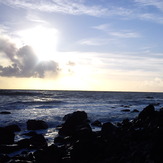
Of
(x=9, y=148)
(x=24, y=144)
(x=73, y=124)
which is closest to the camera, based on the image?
(x=9, y=148)

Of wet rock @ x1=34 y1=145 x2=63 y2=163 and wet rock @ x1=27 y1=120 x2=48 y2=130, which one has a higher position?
wet rock @ x1=34 y1=145 x2=63 y2=163

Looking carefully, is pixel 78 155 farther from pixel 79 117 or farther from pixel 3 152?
pixel 79 117

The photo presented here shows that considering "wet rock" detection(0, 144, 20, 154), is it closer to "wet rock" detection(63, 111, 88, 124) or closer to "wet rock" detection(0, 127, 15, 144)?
"wet rock" detection(0, 127, 15, 144)

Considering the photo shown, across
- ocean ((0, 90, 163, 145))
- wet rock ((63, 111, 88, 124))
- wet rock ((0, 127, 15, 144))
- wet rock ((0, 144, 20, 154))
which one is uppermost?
wet rock ((63, 111, 88, 124))

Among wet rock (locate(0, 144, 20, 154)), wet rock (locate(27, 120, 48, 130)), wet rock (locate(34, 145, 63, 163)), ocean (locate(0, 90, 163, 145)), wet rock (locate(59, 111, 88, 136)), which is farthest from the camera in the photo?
ocean (locate(0, 90, 163, 145))

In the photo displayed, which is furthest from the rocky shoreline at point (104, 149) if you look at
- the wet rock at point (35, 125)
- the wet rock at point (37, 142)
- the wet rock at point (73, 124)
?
the wet rock at point (35, 125)

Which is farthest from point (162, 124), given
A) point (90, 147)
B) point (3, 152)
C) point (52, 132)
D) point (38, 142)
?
point (52, 132)

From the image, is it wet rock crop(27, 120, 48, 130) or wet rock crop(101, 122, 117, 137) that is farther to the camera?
wet rock crop(27, 120, 48, 130)

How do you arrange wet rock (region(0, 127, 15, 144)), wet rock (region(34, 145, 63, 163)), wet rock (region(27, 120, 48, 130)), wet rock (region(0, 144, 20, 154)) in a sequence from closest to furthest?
wet rock (region(34, 145, 63, 163)) < wet rock (region(0, 144, 20, 154)) < wet rock (region(0, 127, 15, 144)) < wet rock (region(27, 120, 48, 130))

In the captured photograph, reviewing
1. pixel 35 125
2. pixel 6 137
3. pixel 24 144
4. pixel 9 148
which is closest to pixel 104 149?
pixel 24 144

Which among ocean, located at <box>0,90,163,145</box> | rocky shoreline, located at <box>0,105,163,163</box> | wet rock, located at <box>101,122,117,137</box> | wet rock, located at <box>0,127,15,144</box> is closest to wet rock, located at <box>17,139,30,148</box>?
rocky shoreline, located at <box>0,105,163,163</box>

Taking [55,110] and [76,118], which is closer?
[76,118]

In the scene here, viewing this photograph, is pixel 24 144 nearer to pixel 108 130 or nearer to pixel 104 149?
pixel 108 130

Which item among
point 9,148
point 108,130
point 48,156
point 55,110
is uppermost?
point 108,130
